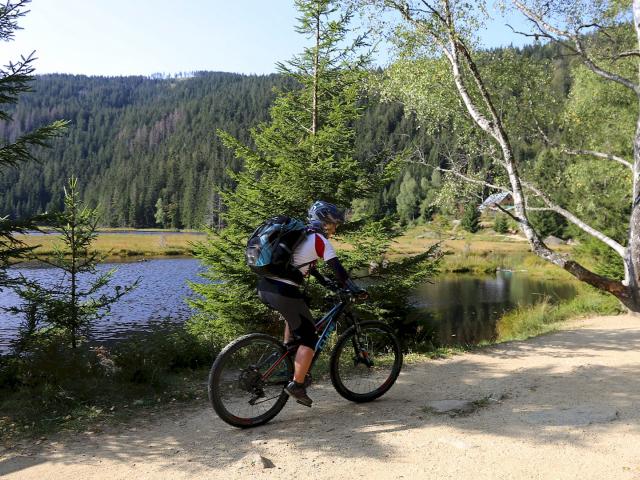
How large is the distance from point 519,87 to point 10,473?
43.5ft

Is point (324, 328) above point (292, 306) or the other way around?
the other way around

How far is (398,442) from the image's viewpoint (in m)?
4.11

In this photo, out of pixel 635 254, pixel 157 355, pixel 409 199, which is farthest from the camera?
pixel 409 199

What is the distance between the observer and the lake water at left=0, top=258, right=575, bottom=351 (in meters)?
15.7

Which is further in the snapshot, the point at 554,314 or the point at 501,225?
the point at 501,225

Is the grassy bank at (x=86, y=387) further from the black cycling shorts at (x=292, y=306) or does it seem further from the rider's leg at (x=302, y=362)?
the black cycling shorts at (x=292, y=306)

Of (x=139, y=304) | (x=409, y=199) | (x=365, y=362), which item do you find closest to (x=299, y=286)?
(x=365, y=362)

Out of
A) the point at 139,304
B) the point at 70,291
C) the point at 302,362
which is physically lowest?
the point at 139,304

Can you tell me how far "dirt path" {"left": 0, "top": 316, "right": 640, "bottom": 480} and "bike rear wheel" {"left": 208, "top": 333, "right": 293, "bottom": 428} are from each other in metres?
0.15

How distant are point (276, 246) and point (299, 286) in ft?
1.71

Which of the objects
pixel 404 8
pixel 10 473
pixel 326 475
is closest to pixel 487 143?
pixel 404 8

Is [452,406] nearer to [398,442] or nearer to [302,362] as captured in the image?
[398,442]

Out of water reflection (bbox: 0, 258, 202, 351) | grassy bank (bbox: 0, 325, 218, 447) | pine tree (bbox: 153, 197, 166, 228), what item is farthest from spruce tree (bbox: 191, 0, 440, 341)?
pine tree (bbox: 153, 197, 166, 228)

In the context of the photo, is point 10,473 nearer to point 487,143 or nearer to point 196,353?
point 196,353
